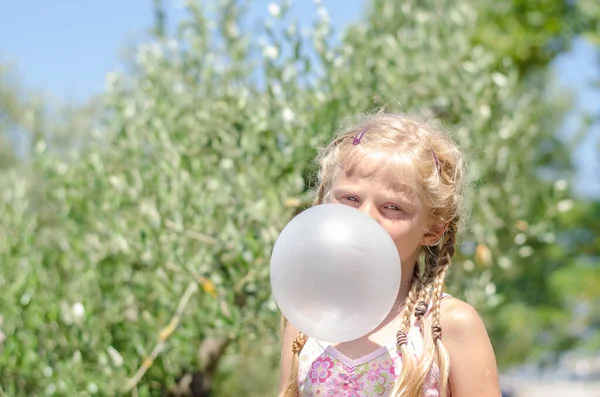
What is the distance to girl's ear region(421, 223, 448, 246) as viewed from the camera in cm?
179

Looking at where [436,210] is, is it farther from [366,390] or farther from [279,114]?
[279,114]

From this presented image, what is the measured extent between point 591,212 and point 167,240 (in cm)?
813

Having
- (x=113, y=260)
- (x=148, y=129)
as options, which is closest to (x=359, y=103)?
(x=148, y=129)

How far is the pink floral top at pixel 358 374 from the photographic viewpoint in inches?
65.4

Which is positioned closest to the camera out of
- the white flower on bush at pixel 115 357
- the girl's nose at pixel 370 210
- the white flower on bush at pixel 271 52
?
the girl's nose at pixel 370 210

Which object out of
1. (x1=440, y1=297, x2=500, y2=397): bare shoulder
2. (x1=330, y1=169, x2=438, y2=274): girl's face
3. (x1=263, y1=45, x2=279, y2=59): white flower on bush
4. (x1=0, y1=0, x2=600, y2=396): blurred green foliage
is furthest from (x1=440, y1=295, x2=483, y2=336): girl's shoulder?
(x1=263, y1=45, x2=279, y2=59): white flower on bush

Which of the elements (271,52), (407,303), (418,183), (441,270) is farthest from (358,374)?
(271,52)

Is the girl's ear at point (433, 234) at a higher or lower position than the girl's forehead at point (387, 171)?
lower

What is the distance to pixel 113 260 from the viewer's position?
11.8ft


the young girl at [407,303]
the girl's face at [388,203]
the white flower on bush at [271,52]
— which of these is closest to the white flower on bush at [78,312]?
the white flower on bush at [271,52]

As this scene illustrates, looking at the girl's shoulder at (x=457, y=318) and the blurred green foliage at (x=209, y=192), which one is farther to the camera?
the blurred green foliage at (x=209, y=192)

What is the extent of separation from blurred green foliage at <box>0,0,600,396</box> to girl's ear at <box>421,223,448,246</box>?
1.23 meters

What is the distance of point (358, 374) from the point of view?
1685 mm

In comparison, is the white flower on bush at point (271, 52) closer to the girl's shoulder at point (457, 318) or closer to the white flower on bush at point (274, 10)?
the white flower on bush at point (274, 10)
